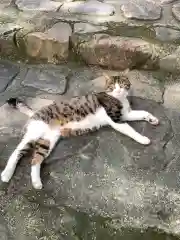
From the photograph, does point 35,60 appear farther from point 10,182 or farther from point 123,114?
point 10,182

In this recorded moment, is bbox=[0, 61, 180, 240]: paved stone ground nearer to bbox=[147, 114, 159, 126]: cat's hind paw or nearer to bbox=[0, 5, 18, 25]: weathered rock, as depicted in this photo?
A: bbox=[147, 114, 159, 126]: cat's hind paw

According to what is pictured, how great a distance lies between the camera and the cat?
2596 mm

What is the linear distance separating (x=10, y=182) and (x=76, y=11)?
2.00 meters

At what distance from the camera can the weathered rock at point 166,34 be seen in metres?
3.40

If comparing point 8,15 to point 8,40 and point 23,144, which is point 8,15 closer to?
point 8,40

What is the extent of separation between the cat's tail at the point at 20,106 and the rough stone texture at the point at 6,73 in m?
0.30

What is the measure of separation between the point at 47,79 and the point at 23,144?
925 mm

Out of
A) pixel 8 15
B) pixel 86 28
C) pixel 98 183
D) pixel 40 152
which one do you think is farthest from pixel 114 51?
pixel 98 183

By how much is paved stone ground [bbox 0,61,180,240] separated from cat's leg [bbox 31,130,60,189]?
4 cm

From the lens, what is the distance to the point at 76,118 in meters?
2.77

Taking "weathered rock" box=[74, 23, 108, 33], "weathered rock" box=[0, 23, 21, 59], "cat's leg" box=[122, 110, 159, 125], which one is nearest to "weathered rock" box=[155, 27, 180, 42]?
"weathered rock" box=[74, 23, 108, 33]

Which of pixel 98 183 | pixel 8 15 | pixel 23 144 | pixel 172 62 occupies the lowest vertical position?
pixel 98 183

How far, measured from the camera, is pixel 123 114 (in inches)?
114

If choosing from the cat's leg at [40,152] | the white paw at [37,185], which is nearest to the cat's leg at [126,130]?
the cat's leg at [40,152]
